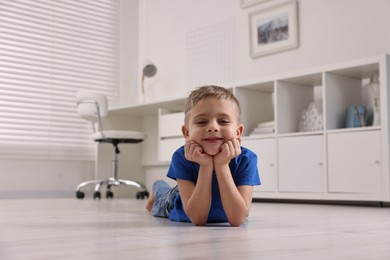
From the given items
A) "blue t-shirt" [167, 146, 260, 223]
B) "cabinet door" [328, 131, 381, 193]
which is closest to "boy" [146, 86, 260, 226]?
"blue t-shirt" [167, 146, 260, 223]

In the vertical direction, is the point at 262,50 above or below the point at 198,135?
above

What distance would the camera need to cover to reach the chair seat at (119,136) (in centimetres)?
457

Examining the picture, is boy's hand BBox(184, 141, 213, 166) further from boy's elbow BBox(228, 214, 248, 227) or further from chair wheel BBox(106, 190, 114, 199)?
chair wheel BBox(106, 190, 114, 199)

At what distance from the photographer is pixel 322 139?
340 centimetres

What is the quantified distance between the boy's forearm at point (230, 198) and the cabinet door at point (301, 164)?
179 cm

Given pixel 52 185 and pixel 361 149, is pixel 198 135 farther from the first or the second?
pixel 52 185

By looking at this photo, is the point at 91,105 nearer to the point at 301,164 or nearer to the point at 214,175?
the point at 301,164

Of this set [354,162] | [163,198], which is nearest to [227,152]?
[163,198]

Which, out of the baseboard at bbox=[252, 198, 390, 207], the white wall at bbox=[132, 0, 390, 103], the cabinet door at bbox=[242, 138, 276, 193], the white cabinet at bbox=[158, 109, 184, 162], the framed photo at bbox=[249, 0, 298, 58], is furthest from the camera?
the white cabinet at bbox=[158, 109, 184, 162]

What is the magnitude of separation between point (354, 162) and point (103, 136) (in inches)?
87.5

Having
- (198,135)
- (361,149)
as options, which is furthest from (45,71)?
(198,135)

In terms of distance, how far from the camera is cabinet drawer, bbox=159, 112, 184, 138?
4516mm

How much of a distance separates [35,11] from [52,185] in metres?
1.72

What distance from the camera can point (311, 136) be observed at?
11.4ft
